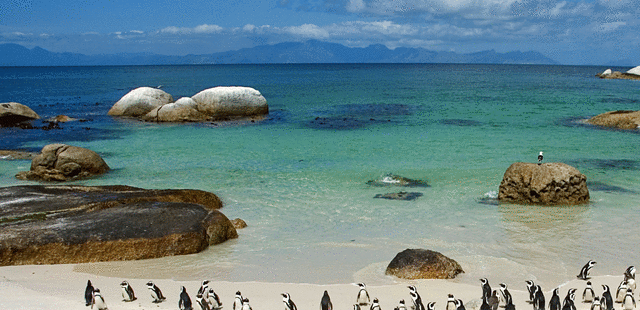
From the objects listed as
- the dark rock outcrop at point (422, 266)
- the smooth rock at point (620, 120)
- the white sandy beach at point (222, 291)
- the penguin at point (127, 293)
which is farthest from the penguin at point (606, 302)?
the smooth rock at point (620, 120)

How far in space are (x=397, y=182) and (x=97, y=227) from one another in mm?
10122

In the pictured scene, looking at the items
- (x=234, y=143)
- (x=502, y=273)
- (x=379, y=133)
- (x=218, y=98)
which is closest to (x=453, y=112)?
(x=379, y=133)

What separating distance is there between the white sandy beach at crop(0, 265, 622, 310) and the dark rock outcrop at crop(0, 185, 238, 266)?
422 millimetres

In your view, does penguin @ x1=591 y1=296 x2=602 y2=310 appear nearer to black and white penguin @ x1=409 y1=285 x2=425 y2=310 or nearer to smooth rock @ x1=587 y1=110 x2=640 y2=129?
black and white penguin @ x1=409 y1=285 x2=425 y2=310

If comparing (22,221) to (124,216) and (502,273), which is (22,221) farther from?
(502,273)

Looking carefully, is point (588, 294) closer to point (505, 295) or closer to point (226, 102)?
point (505, 295)

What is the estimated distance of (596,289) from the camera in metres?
10.1

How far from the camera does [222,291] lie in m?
9.98

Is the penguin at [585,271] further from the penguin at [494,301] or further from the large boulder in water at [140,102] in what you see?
the large boulder in water at [140,102]

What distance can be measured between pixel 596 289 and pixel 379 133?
21009mm

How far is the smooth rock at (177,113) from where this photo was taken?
35.1 metres

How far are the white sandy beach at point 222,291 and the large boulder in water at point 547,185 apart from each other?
528cm

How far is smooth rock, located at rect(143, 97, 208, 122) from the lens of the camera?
3506 cm

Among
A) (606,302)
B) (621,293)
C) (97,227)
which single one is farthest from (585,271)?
(97,227)
